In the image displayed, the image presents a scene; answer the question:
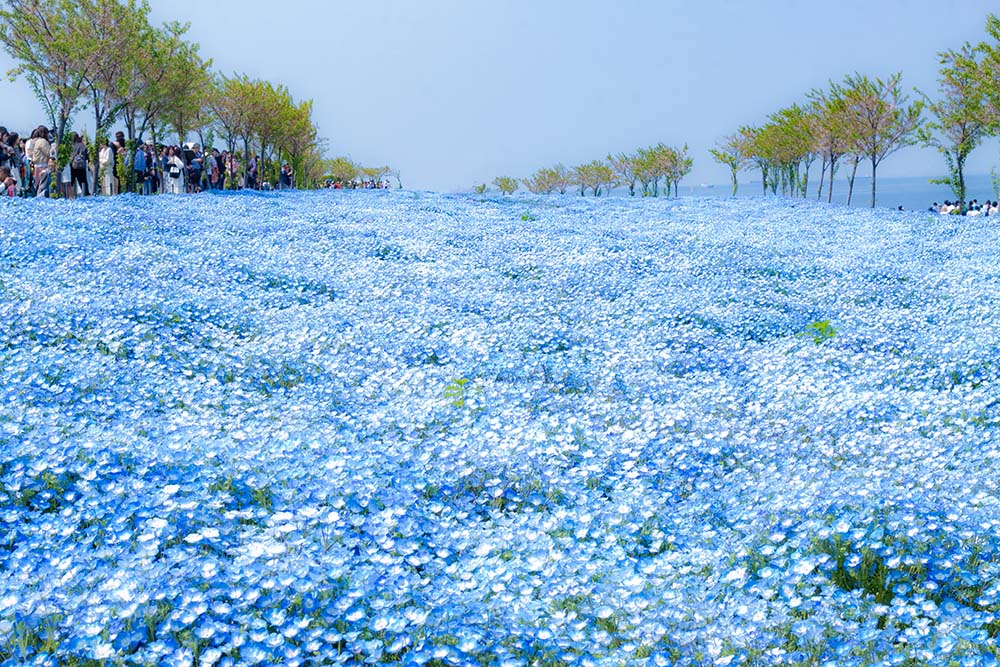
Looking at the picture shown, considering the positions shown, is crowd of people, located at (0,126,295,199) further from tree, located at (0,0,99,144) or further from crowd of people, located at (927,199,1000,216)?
crowd of people, located at (927,199,1000,216)

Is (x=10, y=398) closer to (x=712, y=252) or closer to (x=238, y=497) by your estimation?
(x=238, y=497)

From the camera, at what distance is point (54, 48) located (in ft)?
80.2

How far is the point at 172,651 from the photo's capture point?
3.49 m

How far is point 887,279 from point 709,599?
11.4 m

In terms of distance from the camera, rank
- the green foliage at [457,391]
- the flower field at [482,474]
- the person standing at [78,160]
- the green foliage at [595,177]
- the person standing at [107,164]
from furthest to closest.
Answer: the green foliage at [595,177], the person standing at [107,164], the person standing at [78,160], the green foliage at [457,391], the flower field at [482,474]

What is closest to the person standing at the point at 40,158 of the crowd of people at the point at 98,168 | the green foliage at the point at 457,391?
the crowd of people at the point at 98,168

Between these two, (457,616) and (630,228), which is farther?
(630,228)

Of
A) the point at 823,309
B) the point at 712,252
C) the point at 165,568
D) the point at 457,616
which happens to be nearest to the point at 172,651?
the point at 165,568

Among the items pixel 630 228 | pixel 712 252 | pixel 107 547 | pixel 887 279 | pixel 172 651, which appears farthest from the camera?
pixel 630 228

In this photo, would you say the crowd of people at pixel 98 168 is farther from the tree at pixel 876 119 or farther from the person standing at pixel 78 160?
the tree at pixel 876 119

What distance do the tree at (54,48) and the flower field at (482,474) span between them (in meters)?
16.0

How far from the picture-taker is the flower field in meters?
3.74

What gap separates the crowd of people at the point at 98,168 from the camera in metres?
24.1

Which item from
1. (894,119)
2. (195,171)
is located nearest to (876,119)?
(894,119)
